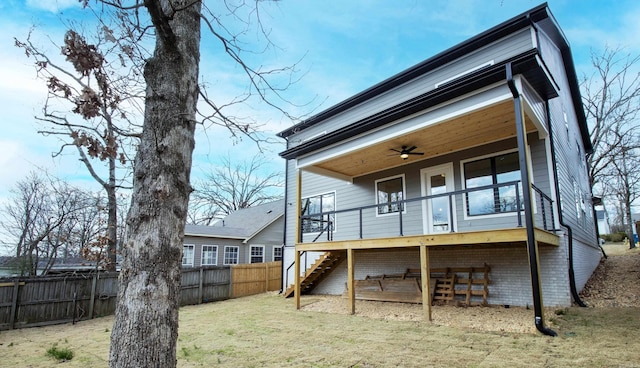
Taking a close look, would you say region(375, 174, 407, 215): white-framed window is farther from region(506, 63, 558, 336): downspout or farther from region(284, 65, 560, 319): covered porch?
region(506, 63, 558, 336): downspout

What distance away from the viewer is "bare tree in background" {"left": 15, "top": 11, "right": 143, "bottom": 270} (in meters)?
2.12

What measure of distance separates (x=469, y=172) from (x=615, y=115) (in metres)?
16.0

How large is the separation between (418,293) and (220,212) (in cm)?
2762

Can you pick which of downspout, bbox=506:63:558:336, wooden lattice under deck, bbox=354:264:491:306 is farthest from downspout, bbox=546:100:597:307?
downspout, bbox=506:63:558:336

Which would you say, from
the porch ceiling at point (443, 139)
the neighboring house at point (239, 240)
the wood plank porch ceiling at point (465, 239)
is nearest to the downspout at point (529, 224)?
the wood plank porch ceiling at point (465, 239)

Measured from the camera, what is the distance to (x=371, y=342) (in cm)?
586

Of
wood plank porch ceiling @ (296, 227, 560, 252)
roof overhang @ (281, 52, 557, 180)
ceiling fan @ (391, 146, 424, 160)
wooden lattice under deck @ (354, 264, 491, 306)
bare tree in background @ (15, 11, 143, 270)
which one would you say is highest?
roof overhang @ (281, 52, 557, 180)

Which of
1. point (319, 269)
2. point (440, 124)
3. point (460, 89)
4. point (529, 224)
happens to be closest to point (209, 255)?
point (319, 269)

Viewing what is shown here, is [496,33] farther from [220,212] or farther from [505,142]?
[220,212]

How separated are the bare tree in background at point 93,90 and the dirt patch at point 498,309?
274 inches

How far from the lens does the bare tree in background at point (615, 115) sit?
18.4 m

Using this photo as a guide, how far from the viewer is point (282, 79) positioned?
13.2ft

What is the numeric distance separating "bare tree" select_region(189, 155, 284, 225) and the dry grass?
25.0 m

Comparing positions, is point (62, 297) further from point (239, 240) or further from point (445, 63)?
point (445, 63)
